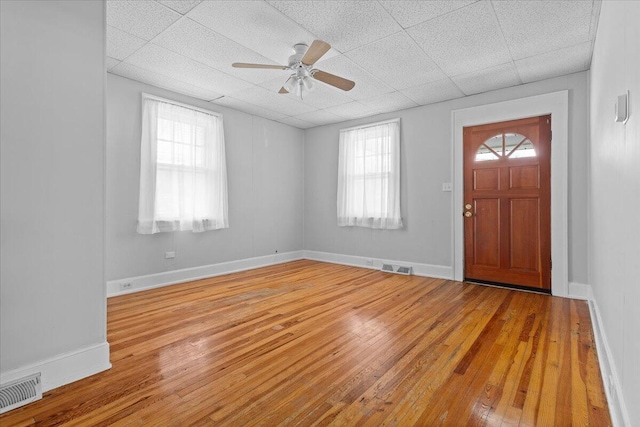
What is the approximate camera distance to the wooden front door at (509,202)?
3990mm

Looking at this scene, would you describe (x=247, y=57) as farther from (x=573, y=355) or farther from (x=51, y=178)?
(x=573, y=355)

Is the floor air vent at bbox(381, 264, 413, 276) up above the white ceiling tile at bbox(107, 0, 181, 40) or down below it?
below

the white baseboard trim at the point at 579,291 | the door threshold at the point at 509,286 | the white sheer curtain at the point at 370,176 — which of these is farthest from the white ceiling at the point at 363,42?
the door threshold at the point at 509,286

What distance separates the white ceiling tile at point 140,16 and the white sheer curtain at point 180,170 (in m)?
1.38

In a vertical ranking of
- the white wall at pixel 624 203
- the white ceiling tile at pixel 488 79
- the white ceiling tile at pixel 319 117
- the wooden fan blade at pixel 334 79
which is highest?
the white ceiling tile at pixel 319 117

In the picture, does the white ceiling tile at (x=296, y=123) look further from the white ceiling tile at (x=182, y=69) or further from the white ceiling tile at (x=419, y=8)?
the white ceiling tile at (x=419, y=8)

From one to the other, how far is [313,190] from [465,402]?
16.5 ft

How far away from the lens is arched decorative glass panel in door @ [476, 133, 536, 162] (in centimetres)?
412

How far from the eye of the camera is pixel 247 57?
335cm

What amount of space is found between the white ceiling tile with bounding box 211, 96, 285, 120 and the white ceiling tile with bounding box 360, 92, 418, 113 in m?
1.59

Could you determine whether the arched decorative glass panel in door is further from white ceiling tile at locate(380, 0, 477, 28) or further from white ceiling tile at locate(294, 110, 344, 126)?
white ceiling tile at locate(294, 110, 344, 126)

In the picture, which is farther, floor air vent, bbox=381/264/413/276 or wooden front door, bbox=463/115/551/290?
floor air vent, bbox=381/264/413/276

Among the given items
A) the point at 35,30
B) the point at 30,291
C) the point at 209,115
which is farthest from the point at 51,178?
the point at 209,115

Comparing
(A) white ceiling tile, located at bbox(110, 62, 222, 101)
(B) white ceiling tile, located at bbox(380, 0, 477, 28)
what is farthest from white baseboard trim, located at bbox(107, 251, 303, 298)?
(B) white ceiling tile, located at bbox(380, 0, 477, 28)
